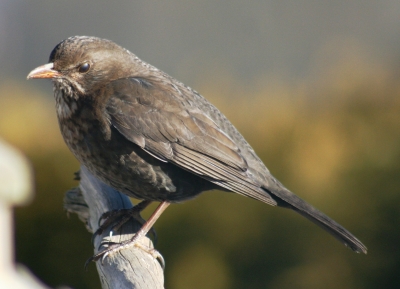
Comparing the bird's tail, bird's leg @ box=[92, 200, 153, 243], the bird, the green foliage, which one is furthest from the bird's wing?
the green foliage

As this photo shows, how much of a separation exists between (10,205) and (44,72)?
1.74 meters

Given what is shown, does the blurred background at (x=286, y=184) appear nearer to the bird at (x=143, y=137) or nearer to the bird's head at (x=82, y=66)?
the bird at (x=143, y=137)

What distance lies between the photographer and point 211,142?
4395 millimetres

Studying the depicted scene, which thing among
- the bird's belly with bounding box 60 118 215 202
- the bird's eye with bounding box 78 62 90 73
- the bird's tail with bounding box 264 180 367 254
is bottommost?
the bird's belly with bounding box 60 118 215 202

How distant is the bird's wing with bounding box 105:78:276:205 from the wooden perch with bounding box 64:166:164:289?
0.62m

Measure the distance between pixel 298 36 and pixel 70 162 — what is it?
503 centimetres

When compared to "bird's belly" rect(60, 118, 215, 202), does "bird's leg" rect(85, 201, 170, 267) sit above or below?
below

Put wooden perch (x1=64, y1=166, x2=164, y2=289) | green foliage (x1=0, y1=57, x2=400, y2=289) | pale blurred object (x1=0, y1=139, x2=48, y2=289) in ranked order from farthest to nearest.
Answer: green foliage (x1=0, y1=57, x2=400, y2=289) < pale blurred object (x1=0, y1=139, x2=48, y2=289) < wooden perch (x1=64, y1=166, x2=164, y2=289)

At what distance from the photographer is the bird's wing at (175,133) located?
13.8 ft

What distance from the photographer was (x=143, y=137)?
4.18m

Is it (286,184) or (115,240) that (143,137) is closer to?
(115,240)

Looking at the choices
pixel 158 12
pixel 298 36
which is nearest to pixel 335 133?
pixel 298 36

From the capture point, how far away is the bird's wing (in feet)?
13.8

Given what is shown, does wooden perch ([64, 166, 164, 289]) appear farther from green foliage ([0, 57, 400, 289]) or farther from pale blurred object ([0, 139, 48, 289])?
green foliage ([0, 57, 400, 289])
